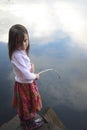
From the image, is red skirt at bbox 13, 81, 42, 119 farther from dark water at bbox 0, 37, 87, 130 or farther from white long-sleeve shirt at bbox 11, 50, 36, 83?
dark water at bbox 0, 37, 87, 130

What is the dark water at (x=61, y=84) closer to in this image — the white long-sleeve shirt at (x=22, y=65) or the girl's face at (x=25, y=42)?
the white long-sleeve shirt at (x=22, y=65)

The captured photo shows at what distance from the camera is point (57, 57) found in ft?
23.6

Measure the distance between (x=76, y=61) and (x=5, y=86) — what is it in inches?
73.6

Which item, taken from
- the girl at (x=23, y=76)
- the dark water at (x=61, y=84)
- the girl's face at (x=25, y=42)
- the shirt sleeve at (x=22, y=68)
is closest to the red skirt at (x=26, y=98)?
the girl at (x=23, y=76)

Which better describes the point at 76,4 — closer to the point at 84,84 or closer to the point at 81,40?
the point at 81,40

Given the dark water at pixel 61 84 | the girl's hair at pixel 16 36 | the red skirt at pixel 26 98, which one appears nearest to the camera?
the girl's hair at pixel 16 36

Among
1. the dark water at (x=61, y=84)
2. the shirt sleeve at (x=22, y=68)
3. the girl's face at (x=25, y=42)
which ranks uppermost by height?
the girl's face at (x=25, y=42)

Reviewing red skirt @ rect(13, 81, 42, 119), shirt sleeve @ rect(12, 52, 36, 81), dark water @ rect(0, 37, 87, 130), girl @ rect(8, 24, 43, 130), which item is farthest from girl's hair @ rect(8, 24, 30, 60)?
dark water @ rect(0, 37, 87, 130)

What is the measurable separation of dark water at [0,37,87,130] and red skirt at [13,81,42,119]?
2.83 m

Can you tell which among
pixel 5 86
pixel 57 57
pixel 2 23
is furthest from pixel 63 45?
pixel 2 23

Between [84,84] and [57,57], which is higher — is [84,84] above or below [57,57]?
below

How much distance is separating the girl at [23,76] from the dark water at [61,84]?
2784 millimetres

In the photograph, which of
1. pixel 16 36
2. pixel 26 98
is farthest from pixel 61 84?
pixel 16 36

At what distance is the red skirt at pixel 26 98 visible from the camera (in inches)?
121
